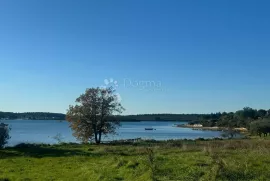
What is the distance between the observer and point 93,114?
60406 millimetres

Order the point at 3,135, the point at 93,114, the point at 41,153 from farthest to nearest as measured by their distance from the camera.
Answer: the point at 93,114 → the point at 3,135 → the point at 41,153

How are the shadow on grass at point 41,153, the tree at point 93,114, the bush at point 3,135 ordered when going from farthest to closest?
1. the tree at point 93,114
2. the bush at point 3,135
3. the shadow on grass at point 41,153

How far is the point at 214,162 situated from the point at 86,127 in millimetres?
44730

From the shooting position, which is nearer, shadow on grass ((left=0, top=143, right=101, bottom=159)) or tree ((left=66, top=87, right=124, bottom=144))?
shadow on grass ((left=0, top=143, right=101, bottom=159))

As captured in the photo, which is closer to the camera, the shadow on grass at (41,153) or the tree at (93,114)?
the shadow on grass at (41,153)

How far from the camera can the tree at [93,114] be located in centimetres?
6012

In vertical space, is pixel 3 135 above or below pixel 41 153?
above

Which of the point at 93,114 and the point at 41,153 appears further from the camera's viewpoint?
the point at 93,114

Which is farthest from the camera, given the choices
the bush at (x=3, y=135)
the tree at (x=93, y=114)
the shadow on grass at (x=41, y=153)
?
the tree at (x=93, y=114)

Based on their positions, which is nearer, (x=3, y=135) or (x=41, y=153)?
(x=41, y=153)

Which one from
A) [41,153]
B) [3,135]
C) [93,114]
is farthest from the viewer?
[93,114]

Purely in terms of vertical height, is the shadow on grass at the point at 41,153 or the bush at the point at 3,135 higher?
the bush at the point at 3,135

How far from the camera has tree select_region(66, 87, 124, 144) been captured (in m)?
60.1

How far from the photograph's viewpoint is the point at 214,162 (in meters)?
17.9
